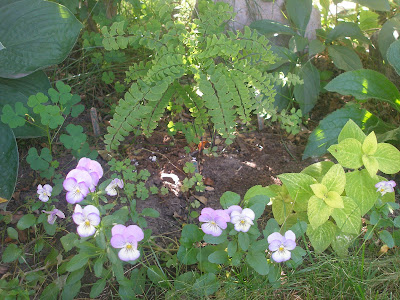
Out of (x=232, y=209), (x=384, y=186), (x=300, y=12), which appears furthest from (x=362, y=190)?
(x=300, y=12)

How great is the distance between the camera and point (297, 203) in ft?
6.48

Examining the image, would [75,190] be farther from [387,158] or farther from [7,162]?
[387,158]

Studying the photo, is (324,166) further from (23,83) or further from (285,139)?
(23,83)

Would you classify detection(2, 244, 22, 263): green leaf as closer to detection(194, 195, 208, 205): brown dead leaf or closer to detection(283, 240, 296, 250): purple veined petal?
detection(194, 195, 208, 205): brown dead leaf

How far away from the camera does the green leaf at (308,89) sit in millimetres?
2820

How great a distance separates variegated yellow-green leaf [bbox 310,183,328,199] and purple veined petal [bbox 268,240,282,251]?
1.22 ft

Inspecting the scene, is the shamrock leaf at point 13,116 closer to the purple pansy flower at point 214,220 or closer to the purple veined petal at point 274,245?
the purple pansy flower at point 214,220

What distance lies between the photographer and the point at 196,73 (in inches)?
81.8

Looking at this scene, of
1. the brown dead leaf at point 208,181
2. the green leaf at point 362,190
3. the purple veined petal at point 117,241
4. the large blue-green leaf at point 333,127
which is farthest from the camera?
the large blue-green leaf at point 333,127

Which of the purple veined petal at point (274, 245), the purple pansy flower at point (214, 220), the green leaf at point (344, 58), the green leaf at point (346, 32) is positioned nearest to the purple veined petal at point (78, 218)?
the purple pansy flower at point (214, 220)

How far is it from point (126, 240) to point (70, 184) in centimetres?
27

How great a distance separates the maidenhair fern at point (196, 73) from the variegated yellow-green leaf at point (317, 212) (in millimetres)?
530

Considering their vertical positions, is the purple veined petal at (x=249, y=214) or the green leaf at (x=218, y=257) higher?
the purple veined petal at (x=249, y=214)

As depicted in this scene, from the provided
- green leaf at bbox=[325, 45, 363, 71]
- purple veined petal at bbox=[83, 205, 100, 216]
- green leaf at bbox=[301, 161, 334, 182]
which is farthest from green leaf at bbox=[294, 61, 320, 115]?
purple veined petal at bbox=[83, 205, 100, 216]
